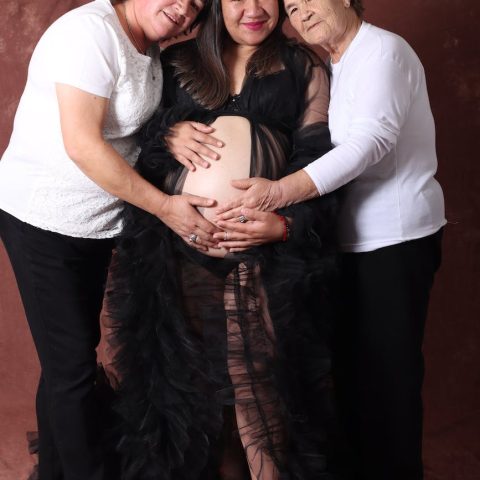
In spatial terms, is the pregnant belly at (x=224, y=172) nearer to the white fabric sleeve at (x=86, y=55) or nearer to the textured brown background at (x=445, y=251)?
the white fabric sleeve at (x=86, y=55)

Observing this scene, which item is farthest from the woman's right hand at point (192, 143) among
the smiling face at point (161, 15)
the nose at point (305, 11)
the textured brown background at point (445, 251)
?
the textured brown background at point (445, 251)

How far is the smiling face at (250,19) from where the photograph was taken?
1814 mm

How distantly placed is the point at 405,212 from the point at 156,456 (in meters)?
0.84

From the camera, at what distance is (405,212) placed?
169cm

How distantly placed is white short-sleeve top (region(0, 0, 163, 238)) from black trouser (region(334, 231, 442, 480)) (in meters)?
0.62

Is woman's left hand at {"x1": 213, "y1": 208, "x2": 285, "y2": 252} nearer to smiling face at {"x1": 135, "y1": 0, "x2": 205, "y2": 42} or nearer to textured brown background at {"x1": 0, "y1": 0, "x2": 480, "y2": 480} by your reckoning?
smiling face at {"x1": 135, "y1": 0, "x2": 205, "y2": 42}

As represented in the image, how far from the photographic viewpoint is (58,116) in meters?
1.70

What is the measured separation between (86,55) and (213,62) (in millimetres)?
377

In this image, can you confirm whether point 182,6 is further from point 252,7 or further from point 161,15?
point 252,7

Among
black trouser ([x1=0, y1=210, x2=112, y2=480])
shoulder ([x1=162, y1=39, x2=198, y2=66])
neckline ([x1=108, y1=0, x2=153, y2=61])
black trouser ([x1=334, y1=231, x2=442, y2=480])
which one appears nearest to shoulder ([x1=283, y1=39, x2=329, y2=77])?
shoulder ([x1=162, y1=39, x2=198, y2=66])

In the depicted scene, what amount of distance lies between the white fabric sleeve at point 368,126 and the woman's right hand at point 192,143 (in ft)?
0.81

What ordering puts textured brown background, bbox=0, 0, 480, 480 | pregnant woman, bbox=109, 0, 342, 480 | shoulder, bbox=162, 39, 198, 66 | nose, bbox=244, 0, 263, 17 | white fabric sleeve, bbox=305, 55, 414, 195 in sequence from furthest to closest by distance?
textured brown background, bbox=0, 0, 480, 480 < shoulder, bbox=162, 39, 198, 66 < nose, bbox=244, 0, 263, 17 < pregnant woman, bbox=109, 0, 342, 480 < white fabric sleeve, bbox=305, 55, 414, 195

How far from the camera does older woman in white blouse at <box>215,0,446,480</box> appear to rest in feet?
5.25

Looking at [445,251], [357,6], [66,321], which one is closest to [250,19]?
[357,6]
